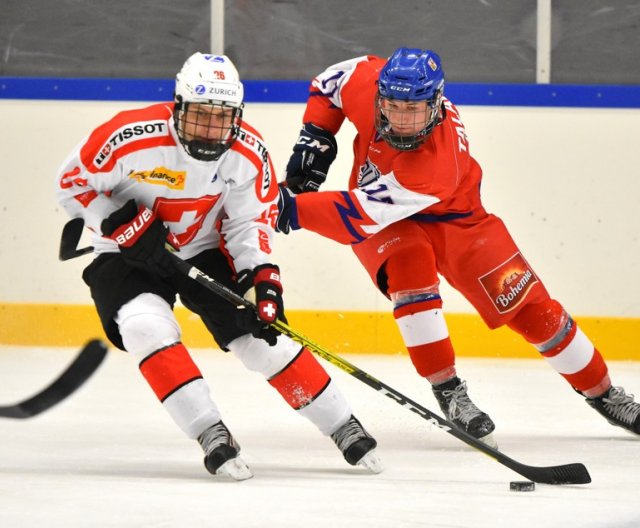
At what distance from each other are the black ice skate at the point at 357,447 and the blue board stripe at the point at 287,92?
2297mm

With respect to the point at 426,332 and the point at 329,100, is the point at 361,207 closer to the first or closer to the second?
the point at 426,332

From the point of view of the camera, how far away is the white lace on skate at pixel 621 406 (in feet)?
12.2

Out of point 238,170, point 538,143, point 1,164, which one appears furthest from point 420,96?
point 1,164

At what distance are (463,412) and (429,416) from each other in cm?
44

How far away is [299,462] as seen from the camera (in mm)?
3357

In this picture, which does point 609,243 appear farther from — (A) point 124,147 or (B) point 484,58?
(A) point 124,147

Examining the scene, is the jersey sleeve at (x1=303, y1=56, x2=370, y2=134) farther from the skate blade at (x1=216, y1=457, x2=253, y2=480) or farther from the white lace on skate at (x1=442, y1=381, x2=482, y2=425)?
the skate blade at (x1=216, y1=457, x2=253, y2=480)

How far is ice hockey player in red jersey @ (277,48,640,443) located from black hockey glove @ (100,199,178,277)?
1.72ft

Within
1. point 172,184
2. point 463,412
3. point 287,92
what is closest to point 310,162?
point 172,184

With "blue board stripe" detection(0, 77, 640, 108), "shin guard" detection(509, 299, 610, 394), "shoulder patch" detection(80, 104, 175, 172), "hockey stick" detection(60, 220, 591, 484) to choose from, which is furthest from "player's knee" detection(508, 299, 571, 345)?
"blue board stripe" detection(0, 77, 640, 108)

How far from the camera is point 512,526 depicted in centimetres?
266

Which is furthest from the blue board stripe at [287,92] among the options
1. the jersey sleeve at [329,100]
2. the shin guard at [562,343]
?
the shin guard at [562,343]

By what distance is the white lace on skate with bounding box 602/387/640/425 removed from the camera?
3732 mm

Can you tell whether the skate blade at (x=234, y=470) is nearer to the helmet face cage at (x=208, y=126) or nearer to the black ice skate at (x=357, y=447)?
the black ice skate at (x=357, y=447)
